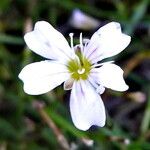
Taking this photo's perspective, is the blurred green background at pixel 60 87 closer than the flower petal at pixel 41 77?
No

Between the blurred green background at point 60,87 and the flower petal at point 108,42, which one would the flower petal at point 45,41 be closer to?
the flower petal at point 108,42

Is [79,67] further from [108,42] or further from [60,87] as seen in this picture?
[60,87]

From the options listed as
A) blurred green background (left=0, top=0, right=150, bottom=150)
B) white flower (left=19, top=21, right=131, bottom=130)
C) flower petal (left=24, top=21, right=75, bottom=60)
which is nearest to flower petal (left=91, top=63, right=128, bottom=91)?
white flower (left=19, top=21, right=131, bottom=130)

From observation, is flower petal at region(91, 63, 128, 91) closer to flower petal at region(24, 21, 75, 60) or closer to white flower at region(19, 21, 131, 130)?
white flower at region(19, 21, 131, 130)

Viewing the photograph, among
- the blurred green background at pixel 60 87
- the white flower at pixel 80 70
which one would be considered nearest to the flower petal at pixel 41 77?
the white flower at pixel 80 70

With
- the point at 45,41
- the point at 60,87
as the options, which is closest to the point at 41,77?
the point at 45,41

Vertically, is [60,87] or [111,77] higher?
[60,87]
